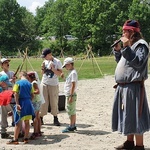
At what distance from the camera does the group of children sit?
6910 millimetres

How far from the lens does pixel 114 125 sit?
6.12 m

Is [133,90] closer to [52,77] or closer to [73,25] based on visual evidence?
[52,77]

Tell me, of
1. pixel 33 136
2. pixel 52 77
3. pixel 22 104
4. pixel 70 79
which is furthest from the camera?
pixel 52 77

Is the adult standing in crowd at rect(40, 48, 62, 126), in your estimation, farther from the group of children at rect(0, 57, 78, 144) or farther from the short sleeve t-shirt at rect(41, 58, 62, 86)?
the group of children at rect(0, 57, 78, 144)

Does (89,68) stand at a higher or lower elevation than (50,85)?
higher

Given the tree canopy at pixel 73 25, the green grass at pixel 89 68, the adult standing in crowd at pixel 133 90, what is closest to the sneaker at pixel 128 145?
the adult standing in crowd at pixel 133 90

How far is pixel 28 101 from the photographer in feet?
22.9

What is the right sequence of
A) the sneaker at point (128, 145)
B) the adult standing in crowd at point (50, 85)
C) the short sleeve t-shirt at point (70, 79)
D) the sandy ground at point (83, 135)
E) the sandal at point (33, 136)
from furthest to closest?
the adult standing in crowd at point (50, 85), the short sleeve t-shirt at point (70, 79), the sandal at point (33, 136), the sandy ground at point (83, 135), the sneaker at point (128, 145)

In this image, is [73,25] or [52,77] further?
[73,25]

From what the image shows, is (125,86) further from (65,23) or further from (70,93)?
(65,23)

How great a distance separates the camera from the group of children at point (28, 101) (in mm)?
6910

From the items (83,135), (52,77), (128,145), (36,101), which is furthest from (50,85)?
(128,145)

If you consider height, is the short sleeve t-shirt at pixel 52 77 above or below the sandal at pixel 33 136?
above

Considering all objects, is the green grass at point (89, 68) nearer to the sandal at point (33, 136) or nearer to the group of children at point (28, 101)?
the group of children at point (28, 101)
